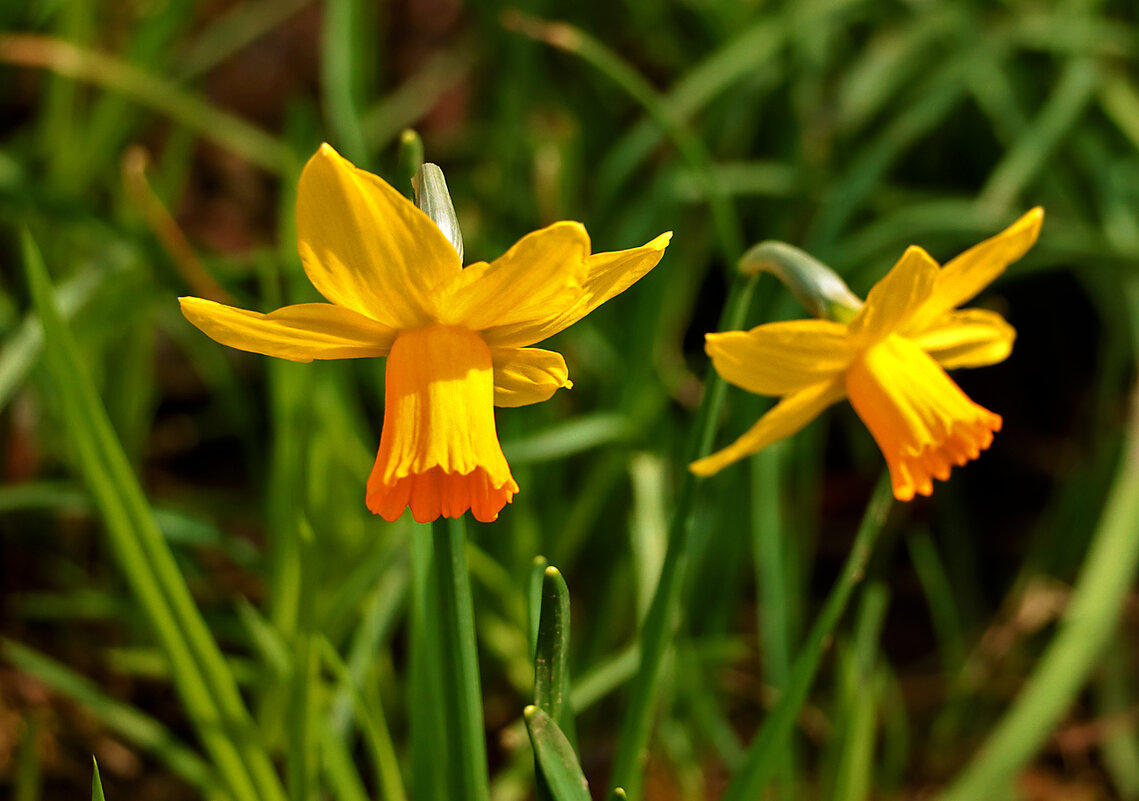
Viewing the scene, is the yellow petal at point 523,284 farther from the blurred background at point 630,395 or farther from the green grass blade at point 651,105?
the green grass blade at point 651,105

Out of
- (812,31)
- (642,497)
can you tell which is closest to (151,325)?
(642,497)

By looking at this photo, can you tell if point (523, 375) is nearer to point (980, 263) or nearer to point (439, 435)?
point (439, 435)

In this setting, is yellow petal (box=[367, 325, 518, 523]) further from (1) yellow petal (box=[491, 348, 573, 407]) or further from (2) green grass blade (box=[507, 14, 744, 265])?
(2) green grass blade (box=[507, 14, 744, 265])

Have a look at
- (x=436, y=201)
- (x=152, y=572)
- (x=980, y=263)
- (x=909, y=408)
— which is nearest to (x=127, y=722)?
(x=152, y=572)

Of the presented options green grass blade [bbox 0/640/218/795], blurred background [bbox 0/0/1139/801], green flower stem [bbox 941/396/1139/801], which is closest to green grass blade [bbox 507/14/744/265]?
blurred background [bbox 0/0/1139/801]

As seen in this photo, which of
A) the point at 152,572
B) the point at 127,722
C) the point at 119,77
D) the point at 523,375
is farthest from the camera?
the point at 119,77

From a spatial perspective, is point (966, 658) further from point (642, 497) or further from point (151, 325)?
point (151, 325)
